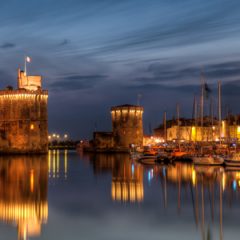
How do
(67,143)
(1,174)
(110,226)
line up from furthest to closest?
1. (67,143)
2. (1,174)
3. (110,226)

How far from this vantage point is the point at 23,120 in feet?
176

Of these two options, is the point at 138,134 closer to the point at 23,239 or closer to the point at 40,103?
the point at 40,103

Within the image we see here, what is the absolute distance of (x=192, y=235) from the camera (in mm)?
12766

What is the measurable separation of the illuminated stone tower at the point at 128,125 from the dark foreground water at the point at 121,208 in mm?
39791

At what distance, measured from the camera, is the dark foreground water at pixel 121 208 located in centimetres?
1311

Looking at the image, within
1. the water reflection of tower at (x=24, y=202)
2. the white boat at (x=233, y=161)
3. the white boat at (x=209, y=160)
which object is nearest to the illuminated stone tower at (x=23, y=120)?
the white boat at (x=209, y=160)

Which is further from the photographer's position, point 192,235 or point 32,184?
point 32,184

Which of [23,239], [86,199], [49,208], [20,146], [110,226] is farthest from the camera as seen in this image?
[20,146]

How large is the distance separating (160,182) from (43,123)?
3168 cm

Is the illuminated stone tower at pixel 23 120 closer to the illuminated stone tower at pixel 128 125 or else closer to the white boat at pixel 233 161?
the illuminated stone tower at pixel 128 125

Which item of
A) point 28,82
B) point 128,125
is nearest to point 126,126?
point 128,125

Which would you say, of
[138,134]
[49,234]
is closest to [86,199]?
[49,234]

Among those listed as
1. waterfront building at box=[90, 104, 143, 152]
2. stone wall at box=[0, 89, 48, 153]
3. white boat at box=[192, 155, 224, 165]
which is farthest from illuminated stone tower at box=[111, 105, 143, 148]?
white boat at box=[192, 155, 224, 165]

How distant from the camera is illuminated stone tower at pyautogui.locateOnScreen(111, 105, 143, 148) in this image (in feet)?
219
